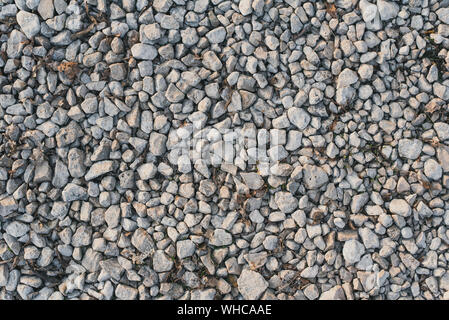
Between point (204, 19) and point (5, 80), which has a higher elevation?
point (204, 19)

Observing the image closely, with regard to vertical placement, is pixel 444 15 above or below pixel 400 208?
above

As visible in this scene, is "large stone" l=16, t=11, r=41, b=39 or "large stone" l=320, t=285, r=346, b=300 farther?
"large stone" l=16, t=11, r=41, b=39

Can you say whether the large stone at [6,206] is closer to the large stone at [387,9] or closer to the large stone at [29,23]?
the large stone at [29,23]

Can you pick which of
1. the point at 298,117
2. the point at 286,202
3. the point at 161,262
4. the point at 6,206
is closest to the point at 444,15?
the point at 298,117

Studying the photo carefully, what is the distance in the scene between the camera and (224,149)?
304 cm

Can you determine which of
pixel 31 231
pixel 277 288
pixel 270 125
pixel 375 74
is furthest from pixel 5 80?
pixel 375 74

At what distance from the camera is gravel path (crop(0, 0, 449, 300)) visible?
3.01 metres

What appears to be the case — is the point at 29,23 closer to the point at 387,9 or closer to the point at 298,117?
the point at 298,117

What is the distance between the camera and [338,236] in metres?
3.04

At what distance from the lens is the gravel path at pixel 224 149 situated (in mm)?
3012

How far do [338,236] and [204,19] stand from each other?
171 centimetres

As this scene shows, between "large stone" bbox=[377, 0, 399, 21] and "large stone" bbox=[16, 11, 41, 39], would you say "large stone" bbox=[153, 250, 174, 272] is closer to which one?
"large stone" bbox=[16, 11, 41, 39]

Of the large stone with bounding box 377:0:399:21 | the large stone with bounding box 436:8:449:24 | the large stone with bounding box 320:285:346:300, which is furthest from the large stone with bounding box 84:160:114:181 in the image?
the large stone with bounding box 436:8:449:24

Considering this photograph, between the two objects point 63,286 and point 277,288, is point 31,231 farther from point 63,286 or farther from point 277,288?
point 277,288
